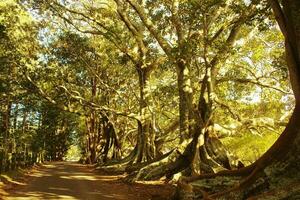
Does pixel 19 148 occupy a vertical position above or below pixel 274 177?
above

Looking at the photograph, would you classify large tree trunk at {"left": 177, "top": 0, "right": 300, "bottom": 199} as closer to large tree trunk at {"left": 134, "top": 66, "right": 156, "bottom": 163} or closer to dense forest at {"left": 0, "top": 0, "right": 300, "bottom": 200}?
dense forest at {"left": 0, "top": 0, "right": 300, "bottom": 200}

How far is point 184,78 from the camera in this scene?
20.9 m

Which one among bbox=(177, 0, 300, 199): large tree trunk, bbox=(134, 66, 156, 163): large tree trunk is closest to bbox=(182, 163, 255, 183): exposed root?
bbox=(177, 0, 300, 199): large tree trunk

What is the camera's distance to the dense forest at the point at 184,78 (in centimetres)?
911

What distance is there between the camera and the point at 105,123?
4484cm

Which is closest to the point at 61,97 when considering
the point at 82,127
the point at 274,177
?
the point at 274,177

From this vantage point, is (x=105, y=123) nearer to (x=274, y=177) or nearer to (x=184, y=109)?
(x=184, y=109)

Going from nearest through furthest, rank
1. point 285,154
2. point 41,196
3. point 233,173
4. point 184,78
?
point 285,154 < point 233,173 < point 41,196 < point 184,78

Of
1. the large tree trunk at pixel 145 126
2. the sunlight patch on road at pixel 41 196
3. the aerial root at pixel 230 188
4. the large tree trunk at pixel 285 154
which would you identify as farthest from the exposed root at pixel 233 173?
the large tree trunk at pixel 145 126

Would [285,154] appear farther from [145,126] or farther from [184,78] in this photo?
[145,126]

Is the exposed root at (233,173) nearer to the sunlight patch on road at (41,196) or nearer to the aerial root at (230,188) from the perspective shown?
the aerial root at (230,188)

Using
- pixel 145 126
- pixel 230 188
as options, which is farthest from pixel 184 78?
pixel 230 188

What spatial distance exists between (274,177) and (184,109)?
1243 centimetres

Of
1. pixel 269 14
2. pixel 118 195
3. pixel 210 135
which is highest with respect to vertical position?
pixel 269 14
